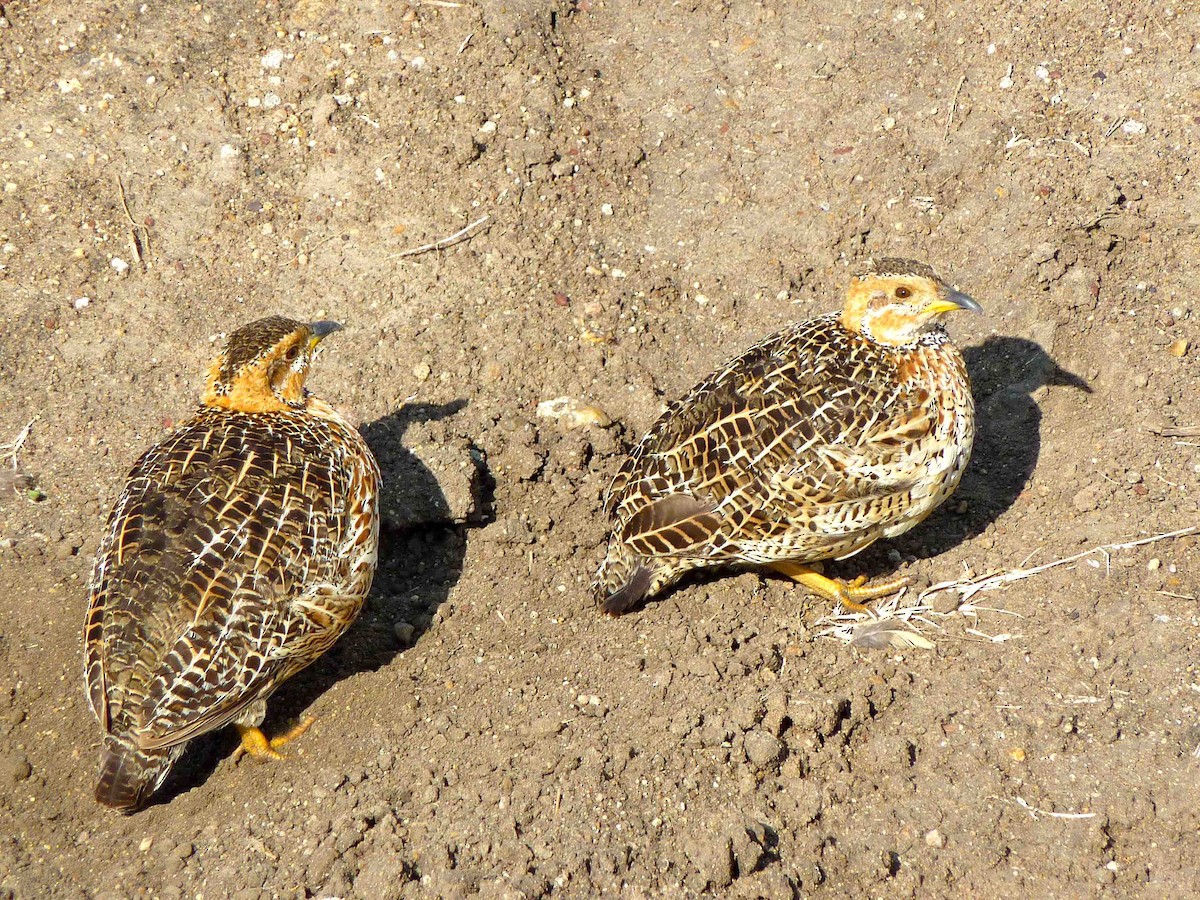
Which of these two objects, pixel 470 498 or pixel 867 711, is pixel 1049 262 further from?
pixel 470 498

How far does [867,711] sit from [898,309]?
2.01 m

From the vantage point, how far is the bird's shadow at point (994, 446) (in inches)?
241

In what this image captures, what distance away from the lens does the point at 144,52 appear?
779 cm

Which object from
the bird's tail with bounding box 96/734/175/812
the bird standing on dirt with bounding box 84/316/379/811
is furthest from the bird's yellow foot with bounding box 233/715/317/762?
the bird's tail with bounding box 96/734/175/812

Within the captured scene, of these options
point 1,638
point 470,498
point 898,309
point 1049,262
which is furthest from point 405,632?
point 1049,262

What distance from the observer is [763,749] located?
4.85 metres

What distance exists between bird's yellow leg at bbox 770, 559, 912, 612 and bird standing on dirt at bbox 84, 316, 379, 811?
89.0 inches

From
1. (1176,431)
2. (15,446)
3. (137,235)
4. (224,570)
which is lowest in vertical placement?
(1176,431)

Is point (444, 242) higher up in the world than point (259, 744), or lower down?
higher up

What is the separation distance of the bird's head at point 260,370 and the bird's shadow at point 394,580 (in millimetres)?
743

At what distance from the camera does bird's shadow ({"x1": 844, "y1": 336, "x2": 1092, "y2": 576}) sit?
20.1 feet

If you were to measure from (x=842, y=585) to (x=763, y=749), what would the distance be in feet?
4.32

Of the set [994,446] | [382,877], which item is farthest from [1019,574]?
[382,877]

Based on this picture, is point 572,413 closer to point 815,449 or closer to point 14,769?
point 815,449
